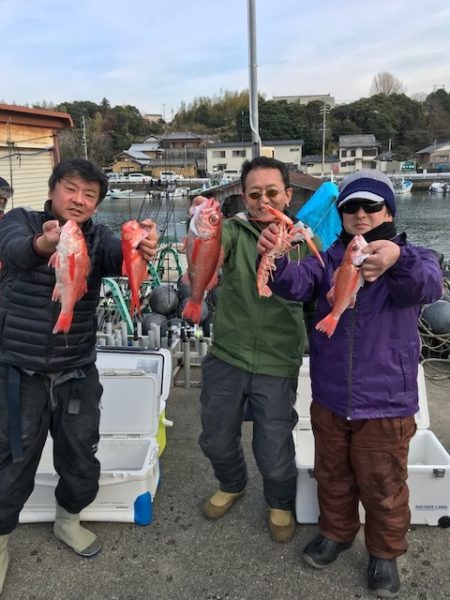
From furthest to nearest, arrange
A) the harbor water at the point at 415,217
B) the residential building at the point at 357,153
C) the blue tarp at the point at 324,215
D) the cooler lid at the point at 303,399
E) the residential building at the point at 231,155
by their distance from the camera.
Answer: the residential building at the point at 357,153, the residential building at the point at 231,155, the harbor water at the point at 415,217, the blue tarp at the point at 324,215, the cooler lid at the point at 303,399

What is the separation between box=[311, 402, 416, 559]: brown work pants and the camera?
2.35 m

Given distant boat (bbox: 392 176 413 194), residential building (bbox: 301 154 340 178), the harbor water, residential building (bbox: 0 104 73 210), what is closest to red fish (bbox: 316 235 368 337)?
residential building (bbox: 0 104 73 210)

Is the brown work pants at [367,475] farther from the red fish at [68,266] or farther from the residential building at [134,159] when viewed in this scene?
the residential building at [134,159]

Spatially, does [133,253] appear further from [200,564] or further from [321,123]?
[321,123]

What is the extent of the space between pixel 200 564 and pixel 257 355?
1.28 m

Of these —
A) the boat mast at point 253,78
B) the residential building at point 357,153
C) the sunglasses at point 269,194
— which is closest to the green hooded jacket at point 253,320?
the sunglasses at point 269,194

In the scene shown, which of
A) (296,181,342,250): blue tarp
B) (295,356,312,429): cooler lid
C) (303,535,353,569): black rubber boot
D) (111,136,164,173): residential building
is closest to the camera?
(303,535,353,569): black rubber boot

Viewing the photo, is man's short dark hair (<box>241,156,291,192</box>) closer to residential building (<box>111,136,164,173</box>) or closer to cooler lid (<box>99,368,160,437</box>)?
cooler lid (<box>99,368,160,437</box>)

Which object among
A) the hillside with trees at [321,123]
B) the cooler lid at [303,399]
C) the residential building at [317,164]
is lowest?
the cooler lid at [303,399]

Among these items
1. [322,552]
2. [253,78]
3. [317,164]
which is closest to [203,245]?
[322,552]

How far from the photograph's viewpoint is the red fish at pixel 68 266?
1.97 meters

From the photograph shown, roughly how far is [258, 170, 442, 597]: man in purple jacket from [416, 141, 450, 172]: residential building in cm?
8308

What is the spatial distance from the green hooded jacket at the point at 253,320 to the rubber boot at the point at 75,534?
138 centimetres

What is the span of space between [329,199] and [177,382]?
302 centimetres
